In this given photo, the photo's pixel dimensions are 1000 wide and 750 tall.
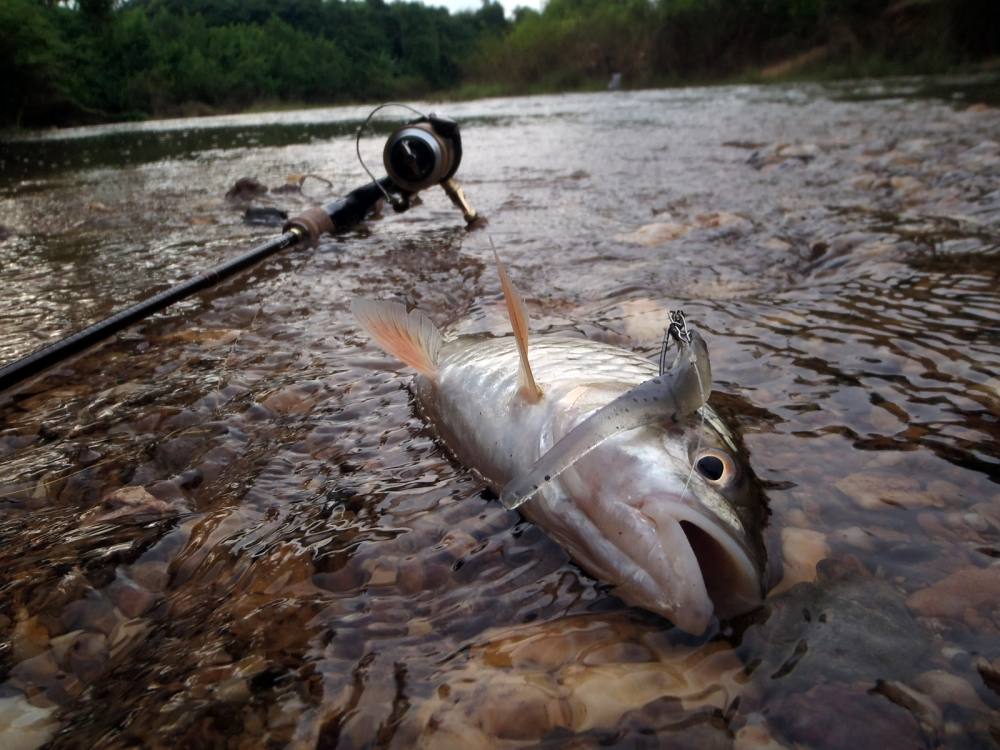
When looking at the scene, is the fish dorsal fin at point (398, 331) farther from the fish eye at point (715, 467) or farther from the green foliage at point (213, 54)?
the green foliage at point (213, 54)

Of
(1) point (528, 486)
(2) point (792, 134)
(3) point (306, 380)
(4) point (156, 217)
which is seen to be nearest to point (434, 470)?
(1) point (528, 486)

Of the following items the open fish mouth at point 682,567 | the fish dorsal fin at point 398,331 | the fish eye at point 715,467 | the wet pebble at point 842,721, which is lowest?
the wet pebble at point 842,721

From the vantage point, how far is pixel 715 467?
1389mm

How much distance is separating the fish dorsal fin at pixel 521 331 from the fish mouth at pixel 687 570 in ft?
1.60

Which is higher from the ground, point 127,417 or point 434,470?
point 127,417

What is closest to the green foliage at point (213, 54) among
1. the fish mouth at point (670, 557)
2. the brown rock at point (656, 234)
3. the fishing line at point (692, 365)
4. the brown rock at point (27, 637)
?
the brown rock at point (656, 234)

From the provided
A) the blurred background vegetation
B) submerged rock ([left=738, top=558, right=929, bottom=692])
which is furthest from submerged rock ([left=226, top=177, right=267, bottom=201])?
the blurred background vegetation

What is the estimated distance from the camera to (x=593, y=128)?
13984mm

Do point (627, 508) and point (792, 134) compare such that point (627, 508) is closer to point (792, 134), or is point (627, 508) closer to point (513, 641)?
point (513, 641)

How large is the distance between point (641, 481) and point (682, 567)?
0.19 m

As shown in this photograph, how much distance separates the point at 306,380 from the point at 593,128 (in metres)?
13.0

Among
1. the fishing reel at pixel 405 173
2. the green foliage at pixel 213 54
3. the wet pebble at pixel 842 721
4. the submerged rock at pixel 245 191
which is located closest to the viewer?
the wet pebble at pixel 842 721

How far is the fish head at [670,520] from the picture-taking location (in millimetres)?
1237

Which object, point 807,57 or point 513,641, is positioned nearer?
point 513,641
